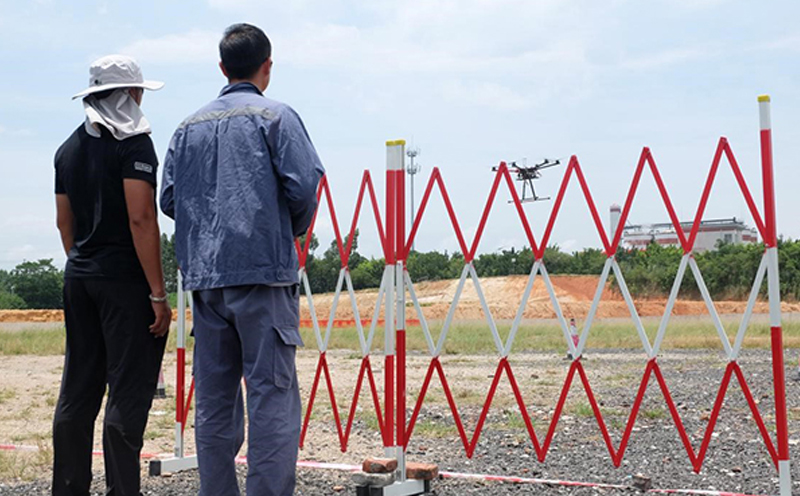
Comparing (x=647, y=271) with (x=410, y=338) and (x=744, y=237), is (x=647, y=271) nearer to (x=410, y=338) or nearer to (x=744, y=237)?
(x=410, y=338)

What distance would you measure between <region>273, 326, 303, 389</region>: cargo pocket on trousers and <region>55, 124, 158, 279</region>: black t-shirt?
85cm

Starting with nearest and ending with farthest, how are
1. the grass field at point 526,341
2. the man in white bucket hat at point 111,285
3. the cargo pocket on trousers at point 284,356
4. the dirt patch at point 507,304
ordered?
the cargo pocket on trousers at point 284,356 < the man in white bucket hat at point 111,285 < the grass field at point 526,341 < the dirt patch at point 507,304

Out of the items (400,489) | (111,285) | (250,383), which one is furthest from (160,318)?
(400,489)

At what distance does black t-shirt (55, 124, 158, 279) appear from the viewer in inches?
139

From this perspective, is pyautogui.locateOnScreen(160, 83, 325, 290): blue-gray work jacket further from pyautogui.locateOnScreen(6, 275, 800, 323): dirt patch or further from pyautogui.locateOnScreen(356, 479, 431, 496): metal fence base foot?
pyautogui.locateOnScreen(6, 275, 800, 323): dirt patch

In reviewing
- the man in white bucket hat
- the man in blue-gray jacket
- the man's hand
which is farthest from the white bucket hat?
the man's hand

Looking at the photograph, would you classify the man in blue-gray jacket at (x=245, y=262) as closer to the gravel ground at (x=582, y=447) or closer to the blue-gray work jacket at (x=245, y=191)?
the blue-gray work jacket at (x=245, y=191)

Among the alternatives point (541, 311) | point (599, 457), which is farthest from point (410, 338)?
point (541, 311)

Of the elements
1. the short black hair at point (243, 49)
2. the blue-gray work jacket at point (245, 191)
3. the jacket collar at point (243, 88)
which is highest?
the short black hair at point (243, 49)

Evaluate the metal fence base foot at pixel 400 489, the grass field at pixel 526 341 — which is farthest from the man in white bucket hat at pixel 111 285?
the grass field at pixel 526 341

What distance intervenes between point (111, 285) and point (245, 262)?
2.61 feet

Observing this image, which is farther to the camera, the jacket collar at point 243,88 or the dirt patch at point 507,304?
the dirt patch at point 507,304

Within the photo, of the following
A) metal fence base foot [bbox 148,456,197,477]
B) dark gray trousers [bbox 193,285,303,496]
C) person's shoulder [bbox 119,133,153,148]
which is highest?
person's shoulder [bbox 119,133,153,148]

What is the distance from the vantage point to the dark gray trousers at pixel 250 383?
3.04m
